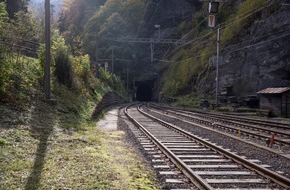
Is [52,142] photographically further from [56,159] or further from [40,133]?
[56,159]

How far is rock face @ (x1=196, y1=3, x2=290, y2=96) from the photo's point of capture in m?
33.1

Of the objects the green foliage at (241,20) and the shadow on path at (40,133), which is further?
the green foliage at (241,20)

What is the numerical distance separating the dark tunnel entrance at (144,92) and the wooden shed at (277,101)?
55750 mm

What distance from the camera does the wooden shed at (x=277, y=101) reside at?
2523cm

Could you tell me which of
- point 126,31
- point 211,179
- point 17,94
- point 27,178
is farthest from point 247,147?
point 126,31

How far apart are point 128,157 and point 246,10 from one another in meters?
37.9

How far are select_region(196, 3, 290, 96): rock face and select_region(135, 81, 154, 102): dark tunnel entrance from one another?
40.8 m

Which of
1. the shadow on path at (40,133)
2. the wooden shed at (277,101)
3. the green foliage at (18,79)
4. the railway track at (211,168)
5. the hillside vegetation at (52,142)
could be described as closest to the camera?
the shadow on path at (40,133)

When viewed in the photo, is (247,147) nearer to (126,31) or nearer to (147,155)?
(147,155)

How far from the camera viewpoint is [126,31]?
8344 cm

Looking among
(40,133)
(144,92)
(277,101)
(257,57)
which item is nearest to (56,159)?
(40,133)

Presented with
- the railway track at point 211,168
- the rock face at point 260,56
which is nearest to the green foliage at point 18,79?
the railway track at point 211,168

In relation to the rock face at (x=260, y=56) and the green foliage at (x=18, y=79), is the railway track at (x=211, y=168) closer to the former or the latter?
the green foliage at (x=18, y=79)

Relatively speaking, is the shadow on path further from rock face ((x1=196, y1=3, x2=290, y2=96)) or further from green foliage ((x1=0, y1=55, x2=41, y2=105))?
rock face ((x1=196, y1=3, x2=290, y2=96))
